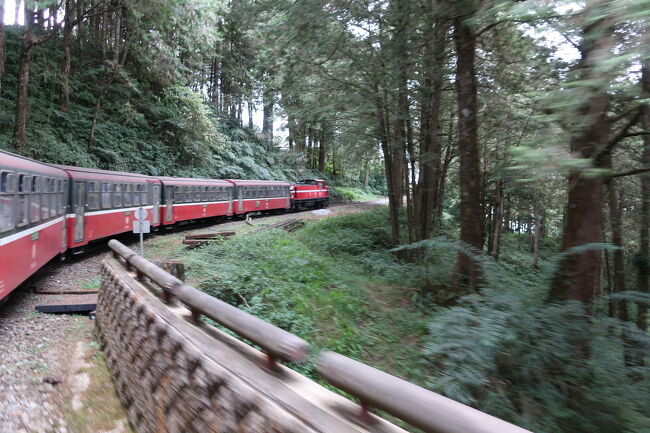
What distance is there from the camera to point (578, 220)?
501cm

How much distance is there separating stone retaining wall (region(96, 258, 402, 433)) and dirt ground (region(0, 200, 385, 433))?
0.32 metres

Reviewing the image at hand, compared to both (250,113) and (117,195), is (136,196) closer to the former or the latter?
(117,195)

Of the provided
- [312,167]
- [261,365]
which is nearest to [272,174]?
[312,167]

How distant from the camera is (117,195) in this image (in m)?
14.1

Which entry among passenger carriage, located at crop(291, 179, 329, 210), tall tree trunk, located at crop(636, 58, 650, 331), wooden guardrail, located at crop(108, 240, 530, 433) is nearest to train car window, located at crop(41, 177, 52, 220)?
wooden guardrail, located at crop(108, 240, 530, 433)

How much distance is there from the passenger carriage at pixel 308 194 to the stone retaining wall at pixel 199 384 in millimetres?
25956

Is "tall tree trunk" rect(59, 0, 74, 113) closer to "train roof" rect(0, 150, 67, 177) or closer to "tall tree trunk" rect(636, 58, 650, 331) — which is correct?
"train roof" rect(0, 150, 67, 177)

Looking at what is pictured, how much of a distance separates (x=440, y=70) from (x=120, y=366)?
798cm

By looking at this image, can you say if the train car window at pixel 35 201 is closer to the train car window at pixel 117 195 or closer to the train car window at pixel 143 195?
the train car window at pixel 117 195

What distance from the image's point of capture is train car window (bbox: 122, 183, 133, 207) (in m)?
14.6

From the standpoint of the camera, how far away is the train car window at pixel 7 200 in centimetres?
636

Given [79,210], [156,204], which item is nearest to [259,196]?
[156,204]

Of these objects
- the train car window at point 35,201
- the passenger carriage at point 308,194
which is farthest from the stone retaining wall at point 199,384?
the passenger carriage at point 308,194

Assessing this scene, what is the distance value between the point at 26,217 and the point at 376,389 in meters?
8.38
